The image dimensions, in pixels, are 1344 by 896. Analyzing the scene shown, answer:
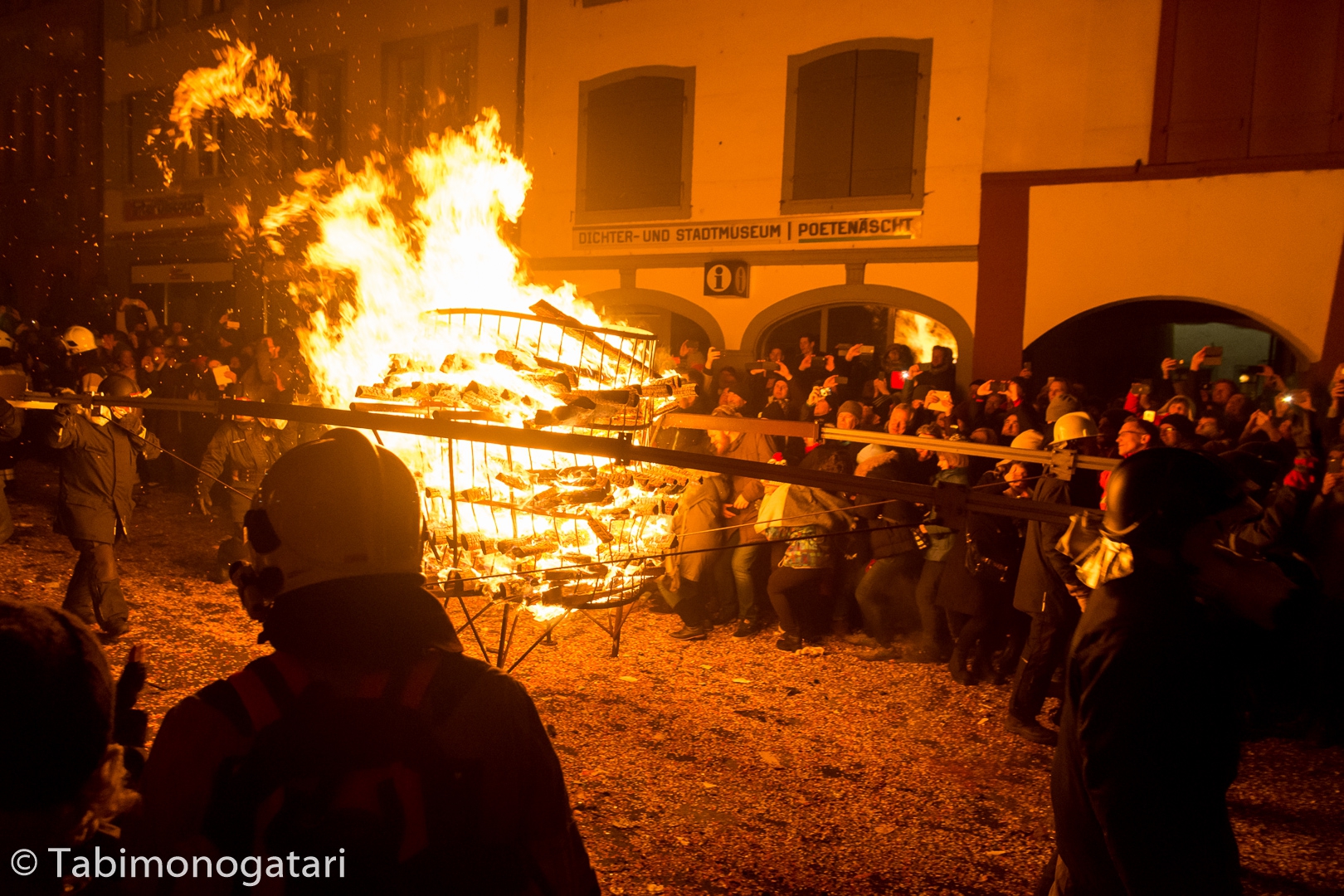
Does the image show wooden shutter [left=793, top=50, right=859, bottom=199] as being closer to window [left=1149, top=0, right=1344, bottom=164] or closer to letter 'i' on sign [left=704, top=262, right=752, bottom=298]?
letter 'i' on sign [left=704, top=262, right=752, bottom=298]

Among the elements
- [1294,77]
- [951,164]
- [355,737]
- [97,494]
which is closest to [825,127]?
[951,164]

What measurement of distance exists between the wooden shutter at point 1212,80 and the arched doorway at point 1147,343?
181 centimetres

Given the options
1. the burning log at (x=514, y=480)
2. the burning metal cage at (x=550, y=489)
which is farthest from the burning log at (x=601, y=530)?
the burning log at (x=514, y=480)

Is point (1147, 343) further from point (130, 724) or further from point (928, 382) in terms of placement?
point (130, 724)

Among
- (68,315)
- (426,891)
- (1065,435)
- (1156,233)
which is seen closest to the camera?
(426,891)

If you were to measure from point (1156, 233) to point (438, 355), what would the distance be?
9.17 m

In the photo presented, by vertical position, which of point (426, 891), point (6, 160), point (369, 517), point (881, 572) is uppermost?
point (6, 160)

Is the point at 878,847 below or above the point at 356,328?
below

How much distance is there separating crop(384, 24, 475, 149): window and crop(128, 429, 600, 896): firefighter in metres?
15.4

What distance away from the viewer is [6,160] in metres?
24.1

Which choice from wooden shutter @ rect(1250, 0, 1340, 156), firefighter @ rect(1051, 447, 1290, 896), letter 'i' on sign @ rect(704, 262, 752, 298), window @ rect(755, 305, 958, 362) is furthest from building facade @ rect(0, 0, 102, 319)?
firefighter @ rect(1051, 447, 1290, 896)

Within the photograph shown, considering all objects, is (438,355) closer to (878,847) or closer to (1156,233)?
(878,847)

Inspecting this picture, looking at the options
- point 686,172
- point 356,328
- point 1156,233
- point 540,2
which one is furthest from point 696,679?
point 540,2

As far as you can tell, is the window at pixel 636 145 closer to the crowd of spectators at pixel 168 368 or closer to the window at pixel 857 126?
the window at pixel 857 126
